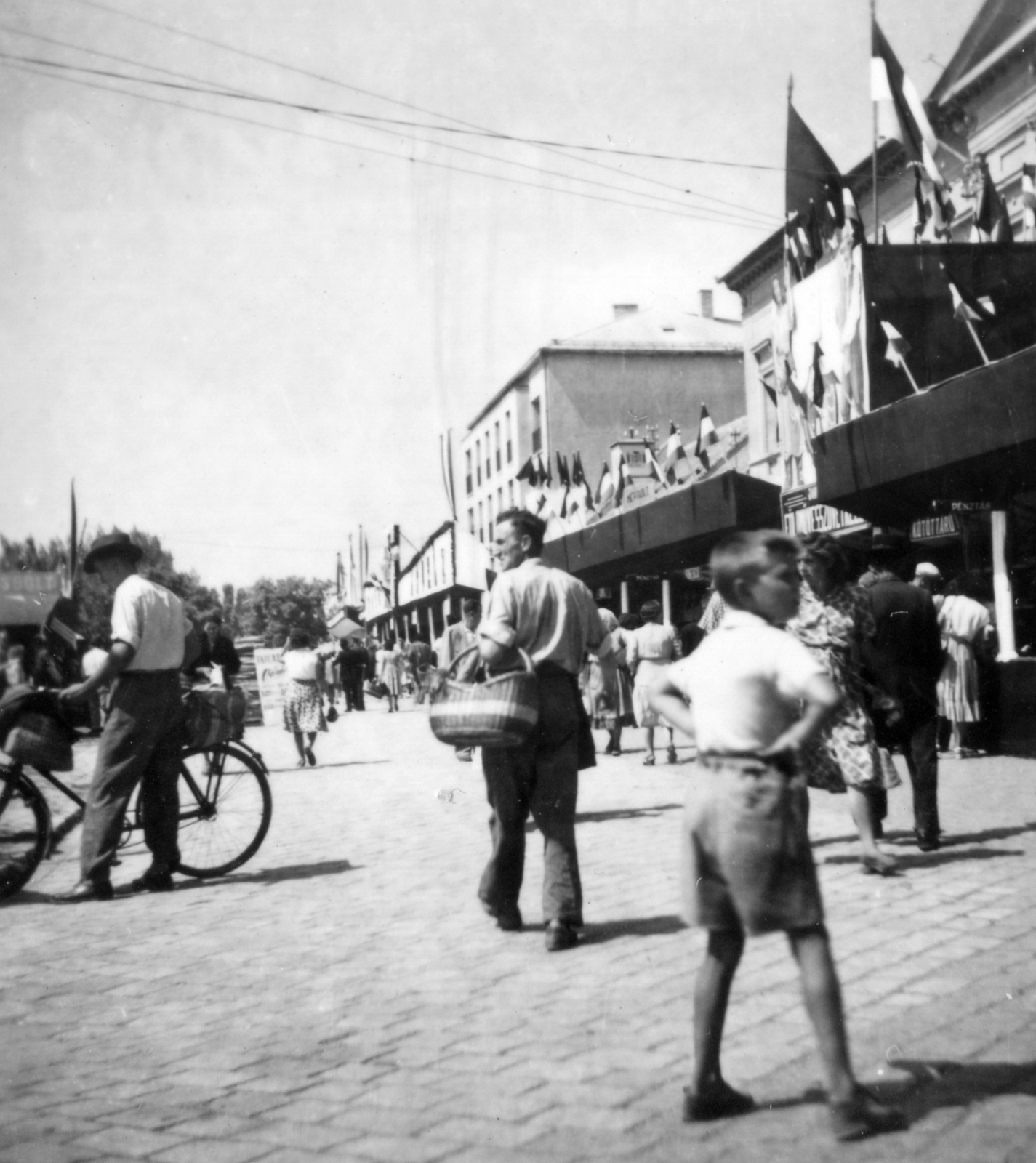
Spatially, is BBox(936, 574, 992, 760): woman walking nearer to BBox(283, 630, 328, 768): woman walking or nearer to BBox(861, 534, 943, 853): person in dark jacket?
BBox(861, 534, 943, 853): person in dark jacket

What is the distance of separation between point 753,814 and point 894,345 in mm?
15417

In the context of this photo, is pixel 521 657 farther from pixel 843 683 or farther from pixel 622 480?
pixel 622 480

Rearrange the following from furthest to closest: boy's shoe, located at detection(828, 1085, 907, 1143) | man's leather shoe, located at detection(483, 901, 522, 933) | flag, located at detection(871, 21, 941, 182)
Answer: flag, located at detection(871, 21, 941, 182) < man's leather shoe, located at detection(483, 901, 522, 933) < boy's shoe, located at detection(828, 1085, 907, 1143)

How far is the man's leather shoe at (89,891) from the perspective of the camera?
6.75 meters

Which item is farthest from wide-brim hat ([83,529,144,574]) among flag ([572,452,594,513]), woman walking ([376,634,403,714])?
flag ([572,452,594,513])

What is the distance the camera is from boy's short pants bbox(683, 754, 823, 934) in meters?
3.16

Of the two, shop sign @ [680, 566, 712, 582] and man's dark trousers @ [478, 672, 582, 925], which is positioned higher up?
shop sign @ [680, 566, 712, 582]

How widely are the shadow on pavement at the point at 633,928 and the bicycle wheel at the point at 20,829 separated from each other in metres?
2.80

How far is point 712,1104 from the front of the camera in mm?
3279

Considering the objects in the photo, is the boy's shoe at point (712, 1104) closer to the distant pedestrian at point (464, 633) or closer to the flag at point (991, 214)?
the distant pedestrian at point (464, 633)

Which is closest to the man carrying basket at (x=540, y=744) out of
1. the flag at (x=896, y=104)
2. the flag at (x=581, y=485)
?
the flag at (x=896, y=104)

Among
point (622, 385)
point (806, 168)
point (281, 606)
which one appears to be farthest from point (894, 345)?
point (281, 606)

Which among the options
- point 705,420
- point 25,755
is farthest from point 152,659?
point 705,420

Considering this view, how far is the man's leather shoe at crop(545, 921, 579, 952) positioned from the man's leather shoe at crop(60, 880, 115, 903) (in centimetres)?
257
